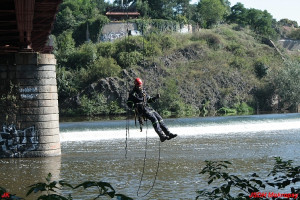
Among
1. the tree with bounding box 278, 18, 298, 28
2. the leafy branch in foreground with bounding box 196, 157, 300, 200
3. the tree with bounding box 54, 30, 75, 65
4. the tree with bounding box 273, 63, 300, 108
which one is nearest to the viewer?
the leafy branch in foreground with bounding box 196, 157, 300, 200

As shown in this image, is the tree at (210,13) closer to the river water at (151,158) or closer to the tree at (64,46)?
the tree at (64,46)

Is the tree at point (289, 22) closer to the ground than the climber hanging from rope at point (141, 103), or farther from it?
farther from it

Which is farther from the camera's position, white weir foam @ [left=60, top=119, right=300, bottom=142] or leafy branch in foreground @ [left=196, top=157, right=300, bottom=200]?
white weir foam @ [left=60, top=119, right=300, bottom=142]

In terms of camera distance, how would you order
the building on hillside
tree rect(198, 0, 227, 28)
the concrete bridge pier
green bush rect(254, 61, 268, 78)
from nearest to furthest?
1. the concrete bridge pier
2. green bush rect(254, 61, 268, 78)
3. the building on hillside
4. tree rect(198, 0, 227, 28)

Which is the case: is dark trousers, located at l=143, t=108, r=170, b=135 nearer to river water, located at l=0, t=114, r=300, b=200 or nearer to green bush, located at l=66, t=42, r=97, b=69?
river water, located at l=0, t=114, r=300, b=200

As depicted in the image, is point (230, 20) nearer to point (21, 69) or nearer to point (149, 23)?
point (149, 23)

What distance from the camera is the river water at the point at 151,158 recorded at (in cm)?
2256

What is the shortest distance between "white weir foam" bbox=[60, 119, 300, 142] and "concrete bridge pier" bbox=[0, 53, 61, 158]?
34.9ft

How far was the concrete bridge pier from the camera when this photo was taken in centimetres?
3111

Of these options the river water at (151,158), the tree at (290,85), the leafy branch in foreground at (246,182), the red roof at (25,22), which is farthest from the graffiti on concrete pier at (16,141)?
the tree at (290,85)

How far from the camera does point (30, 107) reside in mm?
31188

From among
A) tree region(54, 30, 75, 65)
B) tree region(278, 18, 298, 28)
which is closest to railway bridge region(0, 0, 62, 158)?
tree region(54, 30, 75, 65)

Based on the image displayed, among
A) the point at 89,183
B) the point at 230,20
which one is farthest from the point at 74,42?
the point at 89,183

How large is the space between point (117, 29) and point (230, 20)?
41.1 meters
